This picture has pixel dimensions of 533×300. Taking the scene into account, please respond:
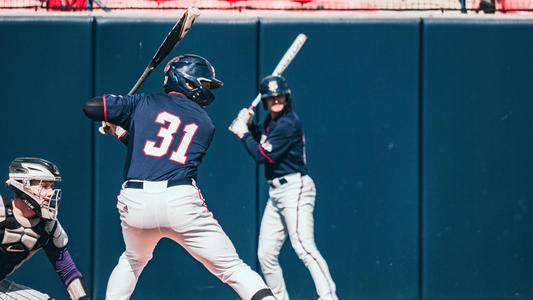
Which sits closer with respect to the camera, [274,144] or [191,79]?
[191,79]

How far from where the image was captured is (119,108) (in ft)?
19.4

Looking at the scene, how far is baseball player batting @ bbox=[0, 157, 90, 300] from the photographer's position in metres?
5.46

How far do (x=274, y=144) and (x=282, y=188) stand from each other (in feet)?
1.14

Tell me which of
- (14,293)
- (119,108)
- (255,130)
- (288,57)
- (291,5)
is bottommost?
(14,293)

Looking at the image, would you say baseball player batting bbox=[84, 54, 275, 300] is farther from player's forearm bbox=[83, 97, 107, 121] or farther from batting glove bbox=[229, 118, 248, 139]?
batting glove bbox=[229, 118, 248, 139]

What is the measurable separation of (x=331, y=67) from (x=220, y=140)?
3.59 ft

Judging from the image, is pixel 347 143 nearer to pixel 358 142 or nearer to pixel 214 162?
pixel 358 142

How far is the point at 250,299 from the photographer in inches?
224

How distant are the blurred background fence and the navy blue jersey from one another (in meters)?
1.30

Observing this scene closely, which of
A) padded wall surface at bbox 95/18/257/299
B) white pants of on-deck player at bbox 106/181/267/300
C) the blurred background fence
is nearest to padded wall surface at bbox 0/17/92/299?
padded wall surface at bbox 95/18/257/299

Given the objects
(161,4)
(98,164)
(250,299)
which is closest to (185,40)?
(161,4)

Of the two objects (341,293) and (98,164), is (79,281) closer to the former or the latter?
(98,164)

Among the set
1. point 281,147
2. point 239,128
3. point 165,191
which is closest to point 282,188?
point 281,147

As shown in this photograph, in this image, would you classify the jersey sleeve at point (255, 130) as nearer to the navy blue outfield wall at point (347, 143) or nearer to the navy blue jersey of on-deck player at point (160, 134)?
the navy blue outfield wall at point (347, 143)
